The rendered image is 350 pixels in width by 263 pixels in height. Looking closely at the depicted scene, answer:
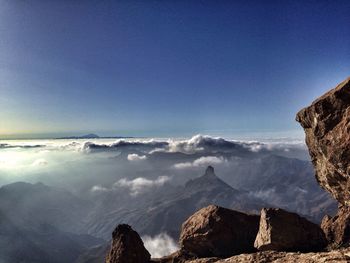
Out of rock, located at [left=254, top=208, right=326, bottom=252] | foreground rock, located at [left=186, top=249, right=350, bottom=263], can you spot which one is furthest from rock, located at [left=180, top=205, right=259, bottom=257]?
foreground rock, located at [left=186, top=249, right=350, bottom=263]

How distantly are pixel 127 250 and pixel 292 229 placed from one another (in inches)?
1192

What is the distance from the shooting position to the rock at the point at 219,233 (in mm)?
59753

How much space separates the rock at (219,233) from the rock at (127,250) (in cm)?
809

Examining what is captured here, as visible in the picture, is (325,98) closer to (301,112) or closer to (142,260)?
(301,112)

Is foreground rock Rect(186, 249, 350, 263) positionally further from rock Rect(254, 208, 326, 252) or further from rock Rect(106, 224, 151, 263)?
rock Rect(106, 224, 151, 263)

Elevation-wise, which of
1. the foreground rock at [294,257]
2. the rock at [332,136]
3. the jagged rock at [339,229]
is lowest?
the jagged rock at [339,229]

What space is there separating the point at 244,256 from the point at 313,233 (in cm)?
1441

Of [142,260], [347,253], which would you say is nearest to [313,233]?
[347,253]

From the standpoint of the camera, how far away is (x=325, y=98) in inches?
1764

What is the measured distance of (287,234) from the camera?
51.6m

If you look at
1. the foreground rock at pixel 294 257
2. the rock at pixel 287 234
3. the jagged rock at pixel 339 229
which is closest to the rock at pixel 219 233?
the rock at pixel 287 234

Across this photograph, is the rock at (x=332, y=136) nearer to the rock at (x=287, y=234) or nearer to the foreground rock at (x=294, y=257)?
the rock at (x=287, y=234)

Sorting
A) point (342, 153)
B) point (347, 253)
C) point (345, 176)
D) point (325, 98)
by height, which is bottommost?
point (347, 253)

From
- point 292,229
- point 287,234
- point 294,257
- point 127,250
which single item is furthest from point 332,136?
point 127,250
